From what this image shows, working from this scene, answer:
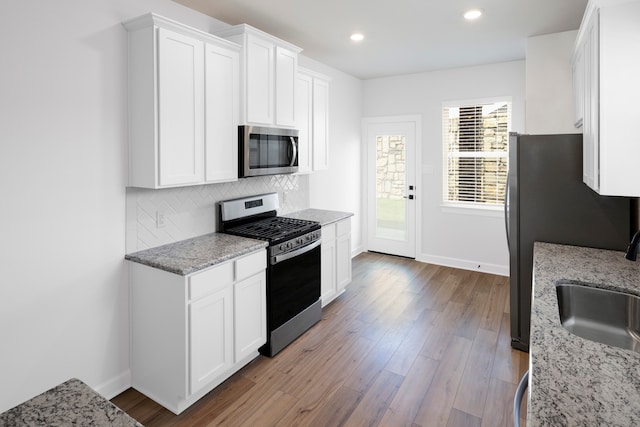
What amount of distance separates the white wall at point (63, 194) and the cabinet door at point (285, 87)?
1.08 meters

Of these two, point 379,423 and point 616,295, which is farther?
point 379,423

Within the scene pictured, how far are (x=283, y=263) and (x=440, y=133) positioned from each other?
3265 mm

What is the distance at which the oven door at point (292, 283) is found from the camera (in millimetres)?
2893

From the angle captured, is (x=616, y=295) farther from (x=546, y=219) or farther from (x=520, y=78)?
(x=520, y=78)

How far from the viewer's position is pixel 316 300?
3.47 metres

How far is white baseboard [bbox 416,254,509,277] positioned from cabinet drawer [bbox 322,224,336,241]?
85.8 inches

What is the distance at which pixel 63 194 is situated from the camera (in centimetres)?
220

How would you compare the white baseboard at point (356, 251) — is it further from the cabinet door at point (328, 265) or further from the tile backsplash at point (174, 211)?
the tile backsplash at point (174, 211)

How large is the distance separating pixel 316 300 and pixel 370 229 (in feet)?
8.76

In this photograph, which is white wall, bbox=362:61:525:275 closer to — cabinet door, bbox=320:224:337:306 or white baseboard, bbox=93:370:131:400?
cabinet door, bbox=320:224:337:306

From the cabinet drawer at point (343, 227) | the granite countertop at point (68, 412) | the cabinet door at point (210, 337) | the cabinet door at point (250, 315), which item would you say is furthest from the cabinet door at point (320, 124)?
the granite countertop at point (68, 412)

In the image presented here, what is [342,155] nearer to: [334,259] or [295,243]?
[334,259]

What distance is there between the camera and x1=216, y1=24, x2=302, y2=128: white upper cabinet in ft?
9.66

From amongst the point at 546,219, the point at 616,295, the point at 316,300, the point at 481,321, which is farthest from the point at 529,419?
the point at 481,321
